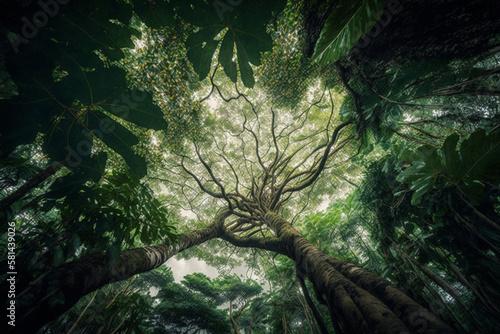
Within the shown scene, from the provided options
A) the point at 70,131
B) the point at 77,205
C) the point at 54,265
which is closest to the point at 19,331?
the point at 54,265

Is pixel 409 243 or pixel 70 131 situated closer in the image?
pixel 70 131

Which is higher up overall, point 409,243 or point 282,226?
point 282,226

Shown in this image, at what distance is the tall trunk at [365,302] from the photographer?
2.84ft

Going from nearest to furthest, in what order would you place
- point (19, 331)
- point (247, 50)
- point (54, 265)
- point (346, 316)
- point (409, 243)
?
point (19, 331) < point (54, 265) < point (346, 316) < point (247, 50) < point (409, 243)

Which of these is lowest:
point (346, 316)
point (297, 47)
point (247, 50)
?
point (346, 316)

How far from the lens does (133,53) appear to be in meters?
→ 3.25

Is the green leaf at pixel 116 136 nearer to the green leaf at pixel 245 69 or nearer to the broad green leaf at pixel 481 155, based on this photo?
the green leaf at pixel 245 69

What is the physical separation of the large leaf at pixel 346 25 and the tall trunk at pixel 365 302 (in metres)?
1.85

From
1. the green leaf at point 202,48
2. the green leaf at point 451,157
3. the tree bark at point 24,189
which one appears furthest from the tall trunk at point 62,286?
the green leaf at point 451,157

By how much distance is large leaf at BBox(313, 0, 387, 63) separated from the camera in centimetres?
120

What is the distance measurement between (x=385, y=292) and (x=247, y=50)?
2.08 metres

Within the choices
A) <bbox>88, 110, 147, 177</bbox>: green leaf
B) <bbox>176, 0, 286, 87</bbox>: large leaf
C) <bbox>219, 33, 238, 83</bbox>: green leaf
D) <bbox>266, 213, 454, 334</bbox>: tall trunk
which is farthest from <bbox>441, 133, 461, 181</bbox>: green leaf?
<bbox>88, 110, 147, 177</bbox>: green leaf

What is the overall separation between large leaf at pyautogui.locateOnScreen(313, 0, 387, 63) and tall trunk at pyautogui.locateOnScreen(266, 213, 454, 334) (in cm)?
185

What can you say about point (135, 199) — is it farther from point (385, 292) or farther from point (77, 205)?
point (385, 292)
